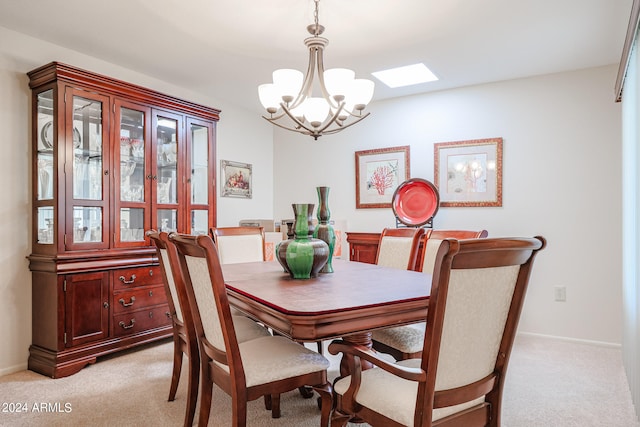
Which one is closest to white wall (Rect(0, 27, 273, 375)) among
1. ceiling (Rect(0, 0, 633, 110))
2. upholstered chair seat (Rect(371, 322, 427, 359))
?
ceiling (Rect(0, 0, 633, 110))

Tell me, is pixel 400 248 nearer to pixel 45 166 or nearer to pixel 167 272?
pixel 167 272

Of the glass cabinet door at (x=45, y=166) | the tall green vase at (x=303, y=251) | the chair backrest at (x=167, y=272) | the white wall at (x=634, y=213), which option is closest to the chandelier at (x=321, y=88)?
the tall green vase at (x=303, y=251)

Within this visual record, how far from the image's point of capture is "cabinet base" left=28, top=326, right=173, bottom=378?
2580mm

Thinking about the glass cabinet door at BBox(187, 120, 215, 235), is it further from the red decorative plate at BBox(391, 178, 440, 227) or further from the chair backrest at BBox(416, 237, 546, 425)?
the chair backrest at BBox(416, 237, 546, 425)

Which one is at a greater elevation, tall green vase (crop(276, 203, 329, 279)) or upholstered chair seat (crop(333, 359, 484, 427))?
tall green vase (crop(276, 203, 329, 279))

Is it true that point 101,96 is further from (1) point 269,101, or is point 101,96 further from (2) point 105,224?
(1) point 269,101

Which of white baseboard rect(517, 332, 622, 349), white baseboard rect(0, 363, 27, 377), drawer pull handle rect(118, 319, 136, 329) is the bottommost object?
white baseboard rect(517, 332, 622, 349)

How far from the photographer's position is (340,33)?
271 cm

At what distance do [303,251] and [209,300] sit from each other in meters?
0.60

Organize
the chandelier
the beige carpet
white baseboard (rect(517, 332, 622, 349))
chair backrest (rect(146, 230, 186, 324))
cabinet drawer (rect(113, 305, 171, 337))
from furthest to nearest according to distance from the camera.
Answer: white baseboard (rect(517, 332, 622, 349)) < cabinet drawer (rect(113, 305, 171, 337)) < the chandelier < the beige carpet < chair backrest (rect(146, 230, 186, 324))

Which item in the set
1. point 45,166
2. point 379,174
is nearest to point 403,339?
point 379,174

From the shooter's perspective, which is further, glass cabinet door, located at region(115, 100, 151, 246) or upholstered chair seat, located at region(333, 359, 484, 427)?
glass cabinet door, located at region(115, 100, 151, 246)

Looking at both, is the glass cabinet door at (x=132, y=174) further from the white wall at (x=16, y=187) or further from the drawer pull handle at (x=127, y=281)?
the white wall at (x=16, y=187)

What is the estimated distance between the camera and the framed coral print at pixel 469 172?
3.69 metres
